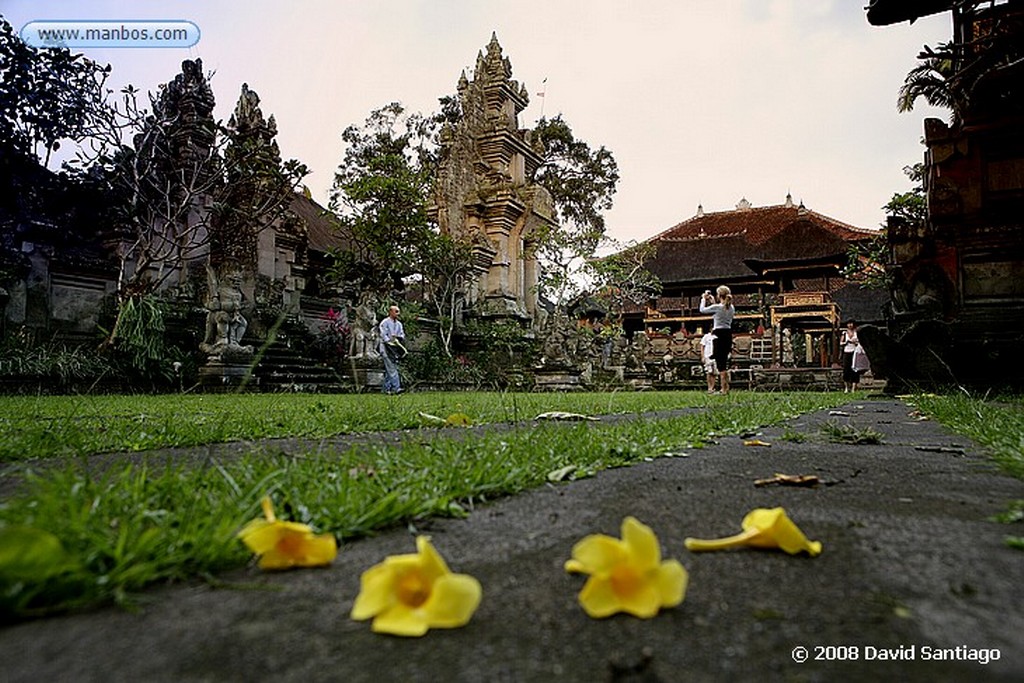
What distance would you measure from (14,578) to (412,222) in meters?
14.8

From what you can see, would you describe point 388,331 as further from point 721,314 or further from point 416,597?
point 416,597

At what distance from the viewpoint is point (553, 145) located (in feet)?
93.4

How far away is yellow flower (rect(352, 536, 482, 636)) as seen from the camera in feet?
2.44

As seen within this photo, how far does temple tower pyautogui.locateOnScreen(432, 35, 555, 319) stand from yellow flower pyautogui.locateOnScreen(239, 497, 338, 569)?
57.8 feet

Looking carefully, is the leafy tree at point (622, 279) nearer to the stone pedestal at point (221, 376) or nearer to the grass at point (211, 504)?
the stone pedestal at point (221, 376)

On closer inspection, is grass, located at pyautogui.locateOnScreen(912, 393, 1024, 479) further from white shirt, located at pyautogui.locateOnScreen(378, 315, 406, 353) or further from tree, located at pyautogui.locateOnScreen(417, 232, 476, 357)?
tree, located at pyautogui.locateOnScreen(417, 232, 476, 357)

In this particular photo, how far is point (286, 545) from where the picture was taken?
996 millimetres

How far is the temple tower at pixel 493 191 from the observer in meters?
19.2

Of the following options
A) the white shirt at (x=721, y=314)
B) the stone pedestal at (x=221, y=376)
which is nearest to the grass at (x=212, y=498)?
the white shirt at (x=721, y=314)

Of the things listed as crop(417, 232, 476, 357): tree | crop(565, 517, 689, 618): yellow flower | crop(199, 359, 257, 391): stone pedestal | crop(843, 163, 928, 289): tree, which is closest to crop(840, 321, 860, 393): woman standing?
crop(843, 163, 928, 289): tree

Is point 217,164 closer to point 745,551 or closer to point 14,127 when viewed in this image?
point 14,127

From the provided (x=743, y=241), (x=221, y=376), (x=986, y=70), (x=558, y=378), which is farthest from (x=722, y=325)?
(x=743, y=241)

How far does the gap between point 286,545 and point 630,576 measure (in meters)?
0.52

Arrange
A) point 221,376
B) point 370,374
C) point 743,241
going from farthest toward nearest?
point 743,241, point 370,374, point 221,376
